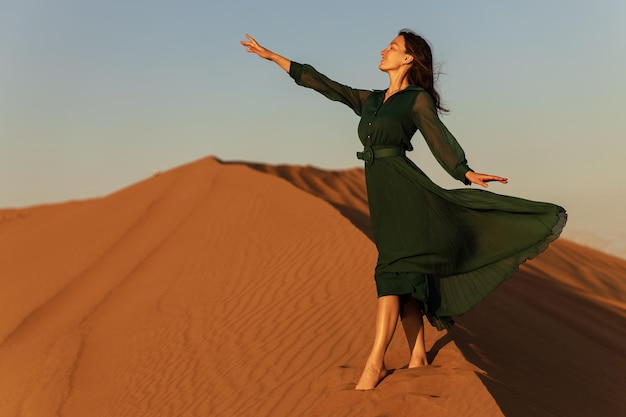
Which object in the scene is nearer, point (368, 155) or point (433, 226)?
point (433, 226)

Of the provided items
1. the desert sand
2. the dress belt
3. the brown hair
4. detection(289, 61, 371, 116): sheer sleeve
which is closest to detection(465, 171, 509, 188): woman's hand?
the dress belt

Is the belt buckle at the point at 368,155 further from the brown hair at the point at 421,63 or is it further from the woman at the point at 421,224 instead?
the brown hair at the point at 421,63

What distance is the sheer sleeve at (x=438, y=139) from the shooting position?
6656 mm

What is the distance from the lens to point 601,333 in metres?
13.2

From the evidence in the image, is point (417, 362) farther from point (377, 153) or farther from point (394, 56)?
point (394, 56)

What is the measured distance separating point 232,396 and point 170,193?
10.1m

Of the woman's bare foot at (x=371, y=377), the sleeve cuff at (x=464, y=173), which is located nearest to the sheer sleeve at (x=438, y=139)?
the sleeve cuff at (x=464, y=173)

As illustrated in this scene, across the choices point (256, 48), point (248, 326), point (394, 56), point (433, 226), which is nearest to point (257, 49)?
point (256, 48)

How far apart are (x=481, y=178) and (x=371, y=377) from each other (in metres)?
1.64

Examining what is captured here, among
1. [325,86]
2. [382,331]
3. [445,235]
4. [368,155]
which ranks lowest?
[382,331]

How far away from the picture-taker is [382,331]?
22.4ft

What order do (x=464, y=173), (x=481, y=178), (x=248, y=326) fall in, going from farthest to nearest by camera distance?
(x=248, y=326)
(x=464, y=173)
(x=481, y=178)

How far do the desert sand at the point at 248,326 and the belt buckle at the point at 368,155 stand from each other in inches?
60.0

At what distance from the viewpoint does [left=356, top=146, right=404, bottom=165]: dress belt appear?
6977mm
